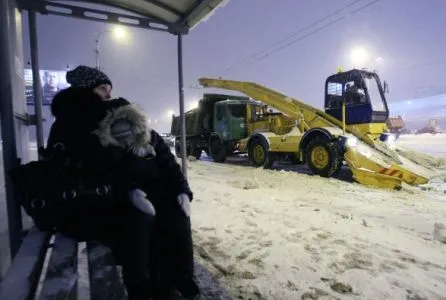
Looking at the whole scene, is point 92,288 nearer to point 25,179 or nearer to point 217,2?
point 25,179

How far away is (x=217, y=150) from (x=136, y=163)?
10.6m

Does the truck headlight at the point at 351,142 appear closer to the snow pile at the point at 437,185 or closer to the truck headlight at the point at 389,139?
the truck headlight at the point at 389,139

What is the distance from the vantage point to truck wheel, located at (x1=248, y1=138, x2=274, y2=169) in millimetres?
9750

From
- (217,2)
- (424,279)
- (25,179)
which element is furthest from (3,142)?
(424,279)

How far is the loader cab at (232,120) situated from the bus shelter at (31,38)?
24.7ft

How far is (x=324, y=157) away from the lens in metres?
7.82

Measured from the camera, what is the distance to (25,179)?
174 cm

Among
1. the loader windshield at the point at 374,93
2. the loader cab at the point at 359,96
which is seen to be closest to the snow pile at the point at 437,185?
the loader cab at the point at 359,96

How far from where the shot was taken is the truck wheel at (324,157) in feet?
24.7

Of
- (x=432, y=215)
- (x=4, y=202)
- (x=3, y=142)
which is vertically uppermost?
(x=3, y=142)

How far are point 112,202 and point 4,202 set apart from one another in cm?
76

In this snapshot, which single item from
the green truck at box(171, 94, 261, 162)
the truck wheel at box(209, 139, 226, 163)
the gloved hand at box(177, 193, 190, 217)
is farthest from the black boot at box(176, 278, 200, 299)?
the truck wheel at box(209, 139, 226, 163)

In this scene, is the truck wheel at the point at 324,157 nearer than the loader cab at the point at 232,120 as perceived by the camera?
Yes

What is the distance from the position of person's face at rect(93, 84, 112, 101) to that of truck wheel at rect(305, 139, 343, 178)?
6.25 m
